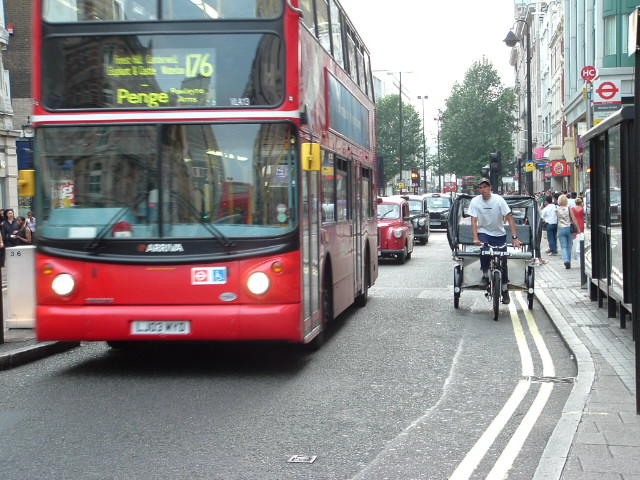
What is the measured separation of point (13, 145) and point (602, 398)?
1296 inches

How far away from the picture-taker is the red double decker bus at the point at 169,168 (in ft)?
28.3

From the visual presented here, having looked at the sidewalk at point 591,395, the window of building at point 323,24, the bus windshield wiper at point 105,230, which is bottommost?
the sidewalk at point 591,395

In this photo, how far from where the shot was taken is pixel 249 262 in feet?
28.3

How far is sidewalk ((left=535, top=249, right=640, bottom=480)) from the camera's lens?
529 centimetres

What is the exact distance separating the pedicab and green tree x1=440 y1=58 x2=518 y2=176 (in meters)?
83.3

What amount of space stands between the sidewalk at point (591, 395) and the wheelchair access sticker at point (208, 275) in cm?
240

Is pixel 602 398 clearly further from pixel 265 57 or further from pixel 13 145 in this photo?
pixel 13 145

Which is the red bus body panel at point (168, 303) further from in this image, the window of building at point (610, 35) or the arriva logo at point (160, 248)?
the window of building at point (610, 35)

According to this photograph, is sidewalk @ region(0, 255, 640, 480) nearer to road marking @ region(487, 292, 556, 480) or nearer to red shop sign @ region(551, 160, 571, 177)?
road marking @ region(487, 292, 556, 480)

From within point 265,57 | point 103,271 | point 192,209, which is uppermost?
point 265,57

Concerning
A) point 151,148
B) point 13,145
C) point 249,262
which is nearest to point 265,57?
point 151,148

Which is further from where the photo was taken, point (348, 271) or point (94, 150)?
point (348, 271)

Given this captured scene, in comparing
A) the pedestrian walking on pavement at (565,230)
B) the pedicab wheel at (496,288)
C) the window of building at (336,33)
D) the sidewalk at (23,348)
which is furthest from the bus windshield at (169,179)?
the pedestrian walking on pavement at (565,230)

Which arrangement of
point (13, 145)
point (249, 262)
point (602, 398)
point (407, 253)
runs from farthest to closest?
point (13, 145), point (407, 253), point (249, 262), point (602, 398)
